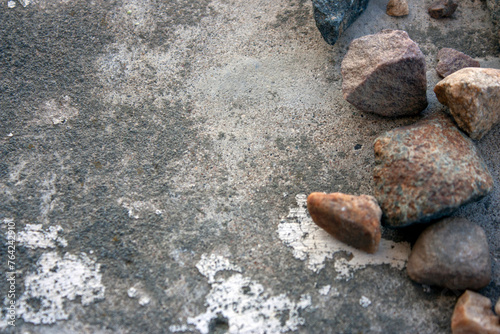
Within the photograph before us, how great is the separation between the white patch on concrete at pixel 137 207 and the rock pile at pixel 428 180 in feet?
2.07

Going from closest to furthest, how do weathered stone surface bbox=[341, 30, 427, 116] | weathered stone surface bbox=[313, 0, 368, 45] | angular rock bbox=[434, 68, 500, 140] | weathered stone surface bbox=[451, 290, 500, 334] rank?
1. weathered stone surface bbox=[451, 290, 500, 334]
2. angular rock bbox=[434, 68, 500, 140]
3. weathered stone surface bbox=[341, 30, 427, 116]
4. weathered stone surface bbox=[313, 0, 368, 45]

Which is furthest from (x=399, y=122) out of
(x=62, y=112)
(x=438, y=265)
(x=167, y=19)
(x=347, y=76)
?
(x=62, y=112)

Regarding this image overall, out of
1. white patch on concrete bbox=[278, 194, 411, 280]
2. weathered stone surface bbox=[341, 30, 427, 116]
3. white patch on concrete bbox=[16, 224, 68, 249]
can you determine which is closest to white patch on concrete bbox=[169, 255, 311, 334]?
white patch on concrete bbox=[278, 194, 411, 280]

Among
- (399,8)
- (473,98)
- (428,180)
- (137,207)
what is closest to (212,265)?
(137,207)

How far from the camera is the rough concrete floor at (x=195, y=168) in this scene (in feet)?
4.41

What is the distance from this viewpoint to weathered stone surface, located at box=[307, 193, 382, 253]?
1317mm

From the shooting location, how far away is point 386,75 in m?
1.55

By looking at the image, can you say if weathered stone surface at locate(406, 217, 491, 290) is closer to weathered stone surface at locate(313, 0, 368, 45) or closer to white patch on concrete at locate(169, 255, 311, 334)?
white patch on concrete at locate(169, 255, 311, 334)

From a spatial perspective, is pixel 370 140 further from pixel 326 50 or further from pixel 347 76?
pixel 326 50

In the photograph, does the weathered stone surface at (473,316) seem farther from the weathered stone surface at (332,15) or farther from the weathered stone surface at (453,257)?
the weathered stone surface at (332,15)

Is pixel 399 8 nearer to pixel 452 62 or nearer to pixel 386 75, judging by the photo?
pixel 452 62

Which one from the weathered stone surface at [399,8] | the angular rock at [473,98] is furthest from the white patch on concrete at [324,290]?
the weathered stone surface at [399,8]

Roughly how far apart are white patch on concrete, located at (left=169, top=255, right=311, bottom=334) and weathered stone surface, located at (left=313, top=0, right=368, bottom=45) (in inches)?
45.4

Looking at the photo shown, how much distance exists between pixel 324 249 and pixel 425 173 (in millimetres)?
448
